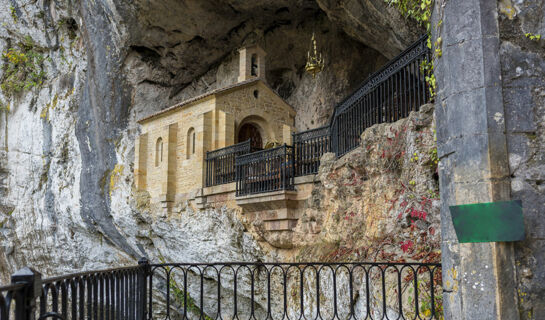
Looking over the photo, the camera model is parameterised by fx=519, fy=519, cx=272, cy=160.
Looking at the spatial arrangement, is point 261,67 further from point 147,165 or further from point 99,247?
point 99,247

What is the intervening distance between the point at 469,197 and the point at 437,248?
3.89 meters

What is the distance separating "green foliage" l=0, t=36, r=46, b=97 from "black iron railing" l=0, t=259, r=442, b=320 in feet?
42.1

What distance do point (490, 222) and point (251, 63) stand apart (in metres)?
16.2

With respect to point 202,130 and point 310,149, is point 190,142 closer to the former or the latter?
point 202,130

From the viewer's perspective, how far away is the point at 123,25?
64.6 ft

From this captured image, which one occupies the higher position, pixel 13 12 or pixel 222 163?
pixel 13 12

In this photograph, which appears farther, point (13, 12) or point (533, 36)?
point (13, 12)

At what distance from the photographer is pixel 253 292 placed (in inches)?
216

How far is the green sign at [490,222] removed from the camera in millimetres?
3605

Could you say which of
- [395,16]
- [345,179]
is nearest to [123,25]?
[395,16]

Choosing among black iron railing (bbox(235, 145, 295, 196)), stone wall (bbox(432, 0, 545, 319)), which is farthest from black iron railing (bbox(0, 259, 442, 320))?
black iron railing (bbox(235, 145, 295, 196))

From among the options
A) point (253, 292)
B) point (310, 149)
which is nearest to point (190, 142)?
point (310, 149)

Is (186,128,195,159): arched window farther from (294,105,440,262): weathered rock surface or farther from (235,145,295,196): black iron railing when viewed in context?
(294,105,440,262): weathered rock surface

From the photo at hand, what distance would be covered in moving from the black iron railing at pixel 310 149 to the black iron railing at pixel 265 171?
0.22 metres
